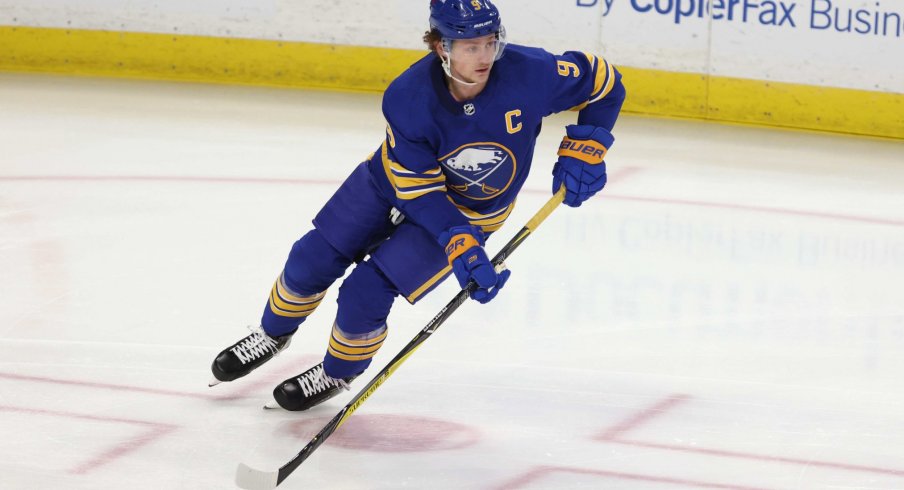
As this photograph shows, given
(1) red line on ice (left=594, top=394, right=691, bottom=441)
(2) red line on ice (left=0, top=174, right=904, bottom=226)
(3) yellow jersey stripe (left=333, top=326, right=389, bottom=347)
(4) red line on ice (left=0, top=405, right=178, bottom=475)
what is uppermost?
(3) yellow jersey stripe (left=333, top=326, right=389, bottom=347)

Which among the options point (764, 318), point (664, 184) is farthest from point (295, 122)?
point (764, 318)

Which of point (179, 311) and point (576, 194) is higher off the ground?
point (576, 194)

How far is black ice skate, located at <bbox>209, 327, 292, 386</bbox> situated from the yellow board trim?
399 cm

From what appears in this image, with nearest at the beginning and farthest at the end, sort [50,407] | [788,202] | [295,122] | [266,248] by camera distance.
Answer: [50,407] < [266,248] < [788,202] < [295,122]

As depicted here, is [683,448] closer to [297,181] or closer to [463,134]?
[463,134]

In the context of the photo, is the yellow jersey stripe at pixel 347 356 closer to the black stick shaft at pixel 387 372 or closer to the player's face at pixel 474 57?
the black stick shaft at pixel 387 372

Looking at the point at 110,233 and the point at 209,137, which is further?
the point at 209,137

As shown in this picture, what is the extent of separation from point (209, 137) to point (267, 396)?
10.4 ft

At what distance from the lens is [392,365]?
2.92 m

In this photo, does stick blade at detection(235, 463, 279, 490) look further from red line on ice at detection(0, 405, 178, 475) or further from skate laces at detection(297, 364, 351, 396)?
skate laces at detection(297, 364, 351, 396)

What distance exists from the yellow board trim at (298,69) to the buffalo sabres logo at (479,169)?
13.3 ft

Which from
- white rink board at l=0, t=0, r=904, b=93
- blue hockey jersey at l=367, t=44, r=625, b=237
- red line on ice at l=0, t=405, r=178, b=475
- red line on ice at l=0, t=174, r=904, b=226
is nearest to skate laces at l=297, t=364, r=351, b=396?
red line on ice at l=0, t=405, r=178, b=475

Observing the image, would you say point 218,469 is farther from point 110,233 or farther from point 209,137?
point 209,137

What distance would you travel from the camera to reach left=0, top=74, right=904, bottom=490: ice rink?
2.91 m
